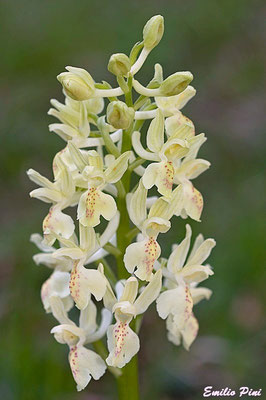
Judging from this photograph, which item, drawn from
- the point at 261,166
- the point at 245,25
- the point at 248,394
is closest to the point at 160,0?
the point at 245,25

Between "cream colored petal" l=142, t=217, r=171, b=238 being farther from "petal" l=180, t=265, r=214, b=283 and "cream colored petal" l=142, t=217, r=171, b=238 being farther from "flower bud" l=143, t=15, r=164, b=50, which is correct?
"flower bud" l=143, t=15, r=164, b=50

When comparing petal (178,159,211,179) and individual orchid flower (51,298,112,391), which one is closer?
individual orchid flower (51,298,112,391)

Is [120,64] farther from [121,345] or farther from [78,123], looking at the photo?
[121,345]

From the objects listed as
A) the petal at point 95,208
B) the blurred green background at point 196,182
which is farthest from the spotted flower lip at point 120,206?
the blurred green background at point 196,182

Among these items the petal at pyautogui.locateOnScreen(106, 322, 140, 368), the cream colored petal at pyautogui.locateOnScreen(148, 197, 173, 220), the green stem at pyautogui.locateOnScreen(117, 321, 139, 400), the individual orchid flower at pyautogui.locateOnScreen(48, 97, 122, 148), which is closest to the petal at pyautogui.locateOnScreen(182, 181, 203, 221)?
the cream colored petal at pyautogui.locateOnScreen(148, 197, 173, 220)

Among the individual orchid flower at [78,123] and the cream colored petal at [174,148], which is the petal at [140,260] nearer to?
the cream colored petal at [174,148]

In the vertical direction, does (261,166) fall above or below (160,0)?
below

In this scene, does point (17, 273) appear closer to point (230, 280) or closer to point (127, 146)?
point (230, 280)
